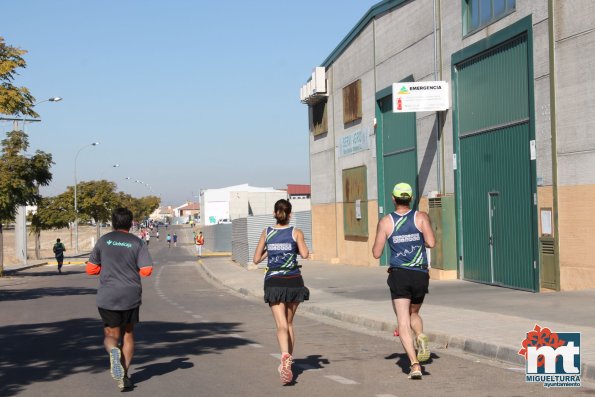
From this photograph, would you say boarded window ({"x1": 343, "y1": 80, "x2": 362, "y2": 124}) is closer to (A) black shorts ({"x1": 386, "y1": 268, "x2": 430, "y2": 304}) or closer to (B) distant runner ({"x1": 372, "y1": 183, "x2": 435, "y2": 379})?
(B) distant runner ({"x1": 372, "y1": 183, "x2": 435, "y2": 379})

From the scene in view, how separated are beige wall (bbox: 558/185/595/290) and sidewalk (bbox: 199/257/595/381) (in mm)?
409

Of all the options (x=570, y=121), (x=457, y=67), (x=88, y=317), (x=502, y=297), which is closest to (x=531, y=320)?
(x=502, y=297)

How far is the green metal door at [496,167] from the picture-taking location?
18.8 m

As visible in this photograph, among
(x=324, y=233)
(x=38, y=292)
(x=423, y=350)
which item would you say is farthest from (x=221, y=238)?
(x=423, y=350)

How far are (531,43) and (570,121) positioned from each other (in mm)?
2210

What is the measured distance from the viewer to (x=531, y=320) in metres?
12.6

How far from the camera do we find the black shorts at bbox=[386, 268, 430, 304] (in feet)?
28.5

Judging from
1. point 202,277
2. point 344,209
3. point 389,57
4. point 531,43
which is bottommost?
point 202,277

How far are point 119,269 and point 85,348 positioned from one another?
384 cm

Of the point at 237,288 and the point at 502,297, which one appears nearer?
the point at 502,297

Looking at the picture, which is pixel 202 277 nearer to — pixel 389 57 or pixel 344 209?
pixel 344 209

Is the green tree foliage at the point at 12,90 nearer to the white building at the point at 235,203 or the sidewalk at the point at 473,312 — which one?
the sidewalk at the point at 473,312

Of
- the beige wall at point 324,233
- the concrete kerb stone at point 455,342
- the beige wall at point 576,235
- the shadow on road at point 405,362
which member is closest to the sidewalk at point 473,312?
the concrete kerb stone at point 455,342

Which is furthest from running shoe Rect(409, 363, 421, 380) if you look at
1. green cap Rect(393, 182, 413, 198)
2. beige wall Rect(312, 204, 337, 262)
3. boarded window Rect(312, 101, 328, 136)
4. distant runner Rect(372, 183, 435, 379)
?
boarded window Rect(312, 101, 328, 136)
